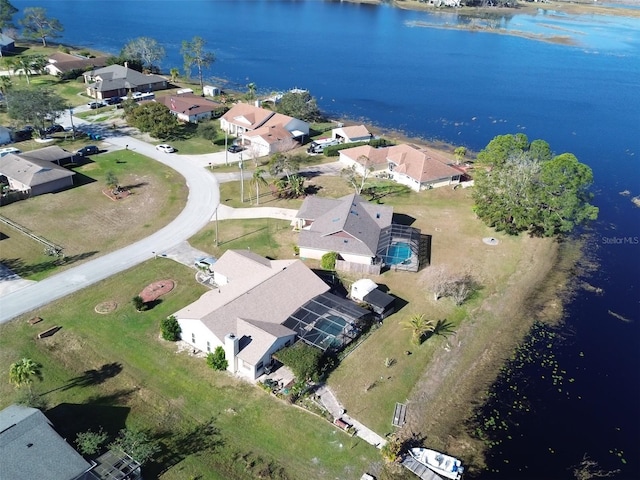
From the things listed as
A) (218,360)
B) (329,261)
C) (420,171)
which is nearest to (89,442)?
(218,360)

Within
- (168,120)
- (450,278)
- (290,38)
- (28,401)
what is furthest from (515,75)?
(28,401)

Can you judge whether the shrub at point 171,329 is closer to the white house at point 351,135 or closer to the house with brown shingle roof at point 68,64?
the white house at point 351,135

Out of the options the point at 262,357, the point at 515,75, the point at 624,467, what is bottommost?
the point at 624,467

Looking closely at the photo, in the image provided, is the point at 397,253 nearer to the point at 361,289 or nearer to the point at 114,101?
the point at 361,289

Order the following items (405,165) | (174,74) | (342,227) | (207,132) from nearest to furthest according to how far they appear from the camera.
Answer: (342,227) < (405,165) < (207,132) < (174,74)

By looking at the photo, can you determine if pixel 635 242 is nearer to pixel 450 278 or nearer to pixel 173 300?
pixel 450 278

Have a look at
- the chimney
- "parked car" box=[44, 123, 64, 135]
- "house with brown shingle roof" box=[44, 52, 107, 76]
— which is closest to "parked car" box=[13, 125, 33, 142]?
"parked car" box=[44, 123, 64, 135]
